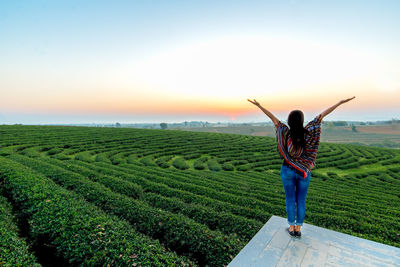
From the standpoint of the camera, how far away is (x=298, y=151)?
11.6 ft

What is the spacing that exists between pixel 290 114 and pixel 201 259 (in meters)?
3.65

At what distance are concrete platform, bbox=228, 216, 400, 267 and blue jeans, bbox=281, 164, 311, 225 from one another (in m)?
0.43

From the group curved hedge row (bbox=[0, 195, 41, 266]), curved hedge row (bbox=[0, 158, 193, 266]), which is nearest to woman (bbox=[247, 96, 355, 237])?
curved hedge row (bbox=[0, 158, 193, 266])

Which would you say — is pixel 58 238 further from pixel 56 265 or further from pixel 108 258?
pixel 108 258

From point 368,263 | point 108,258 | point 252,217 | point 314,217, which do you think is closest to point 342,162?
point 314,217

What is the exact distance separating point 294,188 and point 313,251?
42.6 inches

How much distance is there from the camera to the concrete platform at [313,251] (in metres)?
3.22

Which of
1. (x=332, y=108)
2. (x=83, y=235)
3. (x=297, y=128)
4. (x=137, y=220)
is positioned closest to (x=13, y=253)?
(x=83, y=235)

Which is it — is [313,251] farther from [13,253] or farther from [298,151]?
[13,253]

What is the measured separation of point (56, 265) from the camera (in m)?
4.46

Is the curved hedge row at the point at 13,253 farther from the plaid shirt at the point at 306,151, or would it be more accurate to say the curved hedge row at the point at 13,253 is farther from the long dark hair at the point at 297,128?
the long dark hair at the point at 297,128

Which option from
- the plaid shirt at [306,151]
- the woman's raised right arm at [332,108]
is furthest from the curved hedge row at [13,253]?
the woman's raised right arm at [332,108]

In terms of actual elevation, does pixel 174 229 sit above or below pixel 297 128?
below

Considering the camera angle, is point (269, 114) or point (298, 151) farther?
point (269, 114)
